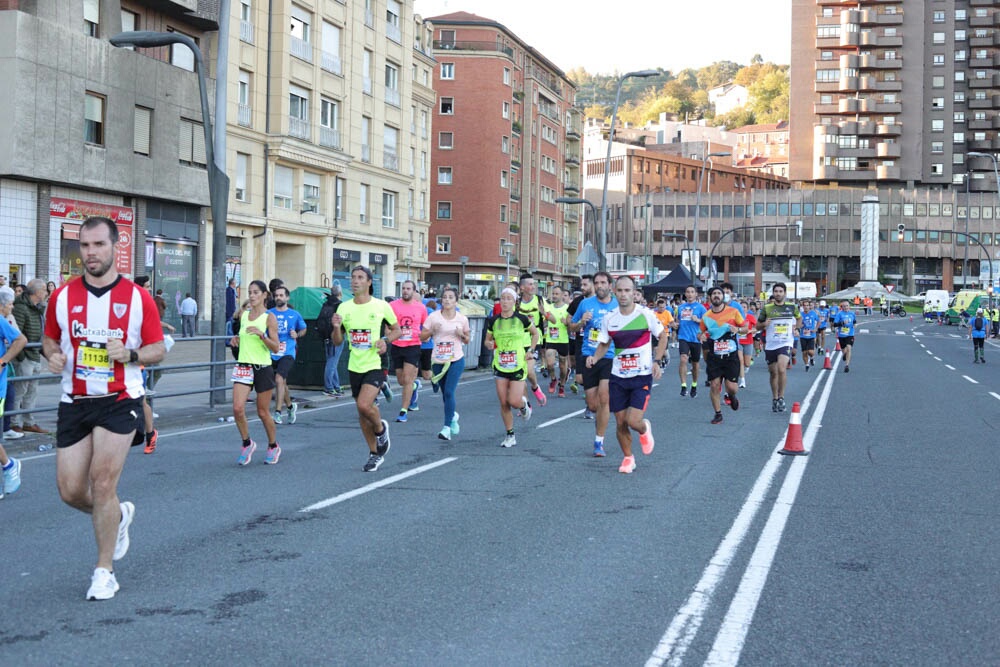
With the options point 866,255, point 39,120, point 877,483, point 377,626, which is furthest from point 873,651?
point 866,255

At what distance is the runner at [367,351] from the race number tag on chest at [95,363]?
4.49 meters

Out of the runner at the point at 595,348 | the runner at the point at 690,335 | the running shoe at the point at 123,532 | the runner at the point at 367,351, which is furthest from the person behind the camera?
the runner at the point at 690,335

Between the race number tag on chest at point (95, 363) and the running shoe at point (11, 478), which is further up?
the race number tag on chest at point (95, 363)

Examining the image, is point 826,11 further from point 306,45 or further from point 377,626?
point 377,626

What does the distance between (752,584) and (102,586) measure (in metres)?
3.35

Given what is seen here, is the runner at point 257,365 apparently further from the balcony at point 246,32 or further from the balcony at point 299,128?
the balcony at point 299,128

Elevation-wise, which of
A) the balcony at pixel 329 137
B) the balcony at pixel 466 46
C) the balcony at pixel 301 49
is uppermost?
the balcony at pixel 466 46

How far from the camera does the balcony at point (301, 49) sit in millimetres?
39062

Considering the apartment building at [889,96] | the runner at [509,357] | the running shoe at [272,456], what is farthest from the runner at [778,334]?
the apartment building at [889,96]

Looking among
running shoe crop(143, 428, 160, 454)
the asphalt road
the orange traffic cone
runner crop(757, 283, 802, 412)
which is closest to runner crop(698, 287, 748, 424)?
runner crop(757, 283, 802, 412)

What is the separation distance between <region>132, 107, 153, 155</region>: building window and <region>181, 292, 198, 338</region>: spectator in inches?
172

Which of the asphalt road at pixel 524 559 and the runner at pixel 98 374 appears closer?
the asphalt road at pixel 524 559

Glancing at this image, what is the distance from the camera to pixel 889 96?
109 m

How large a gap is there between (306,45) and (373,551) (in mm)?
35740
